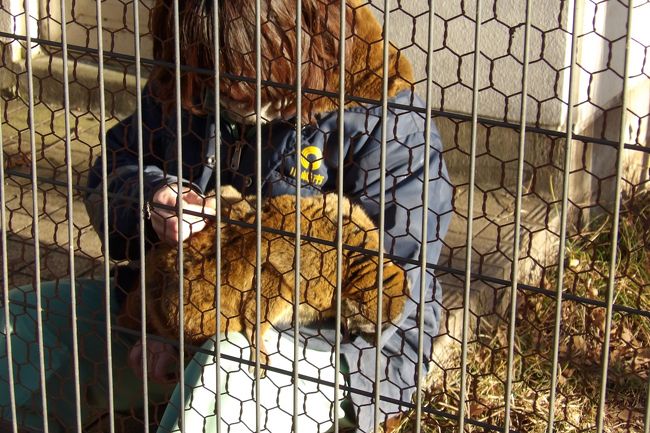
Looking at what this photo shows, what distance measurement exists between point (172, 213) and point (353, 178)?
0.39 m

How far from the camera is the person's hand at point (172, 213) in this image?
5.83 feet

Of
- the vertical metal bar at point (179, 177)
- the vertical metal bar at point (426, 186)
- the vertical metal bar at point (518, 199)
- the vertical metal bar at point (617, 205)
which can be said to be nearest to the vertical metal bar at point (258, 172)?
the vertical metal bar at point (179, 177)

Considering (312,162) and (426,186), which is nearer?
(426,186)

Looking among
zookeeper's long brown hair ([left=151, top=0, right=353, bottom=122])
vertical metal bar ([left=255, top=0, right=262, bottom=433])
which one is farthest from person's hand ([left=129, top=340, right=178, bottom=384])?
zookeeper's long brown hair ([left=151, top=0, right=353, bottom=122])

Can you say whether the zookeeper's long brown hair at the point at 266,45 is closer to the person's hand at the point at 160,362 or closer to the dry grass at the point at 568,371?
the person's hand at the point at 160,362

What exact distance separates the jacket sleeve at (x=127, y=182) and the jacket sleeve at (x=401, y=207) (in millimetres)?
379

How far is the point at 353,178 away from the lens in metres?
1.94

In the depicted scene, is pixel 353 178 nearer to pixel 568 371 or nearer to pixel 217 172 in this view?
pixel 217 172

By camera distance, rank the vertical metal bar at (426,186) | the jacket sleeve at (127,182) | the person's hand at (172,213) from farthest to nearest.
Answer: the jacket sleeve at (127,182), the person's hand at (172,213), the vertical metal bar at (426,186)

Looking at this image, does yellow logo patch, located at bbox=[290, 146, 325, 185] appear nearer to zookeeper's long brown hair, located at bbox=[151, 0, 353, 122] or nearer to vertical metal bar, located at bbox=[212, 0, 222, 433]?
zookeeper's long brown hair, located at bbox=[151, 0, 353, 122]

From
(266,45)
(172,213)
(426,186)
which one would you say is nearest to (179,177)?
(172,213)

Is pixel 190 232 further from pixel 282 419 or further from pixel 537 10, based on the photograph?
pixel 537 10

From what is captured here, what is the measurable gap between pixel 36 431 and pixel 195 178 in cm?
66

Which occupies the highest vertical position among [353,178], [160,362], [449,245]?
[449,245]
